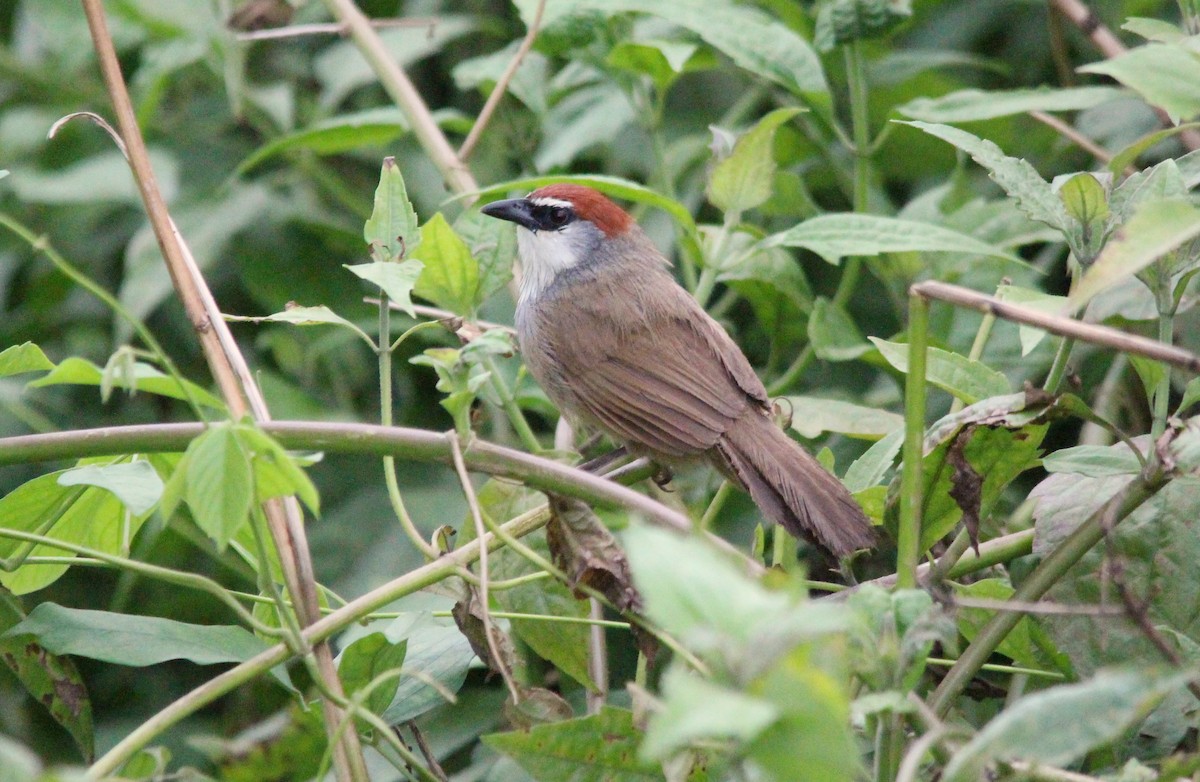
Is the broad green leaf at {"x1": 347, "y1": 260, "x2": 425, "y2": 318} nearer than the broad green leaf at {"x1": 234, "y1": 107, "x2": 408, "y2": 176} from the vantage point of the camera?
Yes

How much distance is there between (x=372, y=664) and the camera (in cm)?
201

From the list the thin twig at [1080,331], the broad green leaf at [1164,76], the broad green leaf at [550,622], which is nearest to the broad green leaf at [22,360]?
the broad green leaf at [550,622]

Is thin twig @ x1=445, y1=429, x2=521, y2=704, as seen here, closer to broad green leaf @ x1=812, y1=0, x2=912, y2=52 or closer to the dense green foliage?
the dense green foliage

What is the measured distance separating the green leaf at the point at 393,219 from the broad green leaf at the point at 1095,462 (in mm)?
1084

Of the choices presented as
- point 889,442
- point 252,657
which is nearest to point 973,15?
point 889,442

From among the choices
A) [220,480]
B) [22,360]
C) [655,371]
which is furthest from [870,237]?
[22,360]

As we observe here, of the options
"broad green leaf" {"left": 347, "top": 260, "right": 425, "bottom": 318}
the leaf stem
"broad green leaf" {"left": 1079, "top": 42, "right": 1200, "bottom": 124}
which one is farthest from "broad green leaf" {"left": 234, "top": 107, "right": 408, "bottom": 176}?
"broad green leaf" {"left": 1079, "top": 42, "right": 1200, "bottom": 124}

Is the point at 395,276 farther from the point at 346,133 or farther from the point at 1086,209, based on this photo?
the point at 346,133

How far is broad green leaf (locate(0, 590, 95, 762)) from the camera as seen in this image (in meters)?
2.10

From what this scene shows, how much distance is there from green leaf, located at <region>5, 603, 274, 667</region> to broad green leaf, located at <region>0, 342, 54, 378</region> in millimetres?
404

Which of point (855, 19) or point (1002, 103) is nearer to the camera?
point (1002, 103)

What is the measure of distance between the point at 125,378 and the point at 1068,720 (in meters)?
1.17

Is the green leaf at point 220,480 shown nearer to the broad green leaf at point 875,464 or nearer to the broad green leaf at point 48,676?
the broad green leaf at point 48,676

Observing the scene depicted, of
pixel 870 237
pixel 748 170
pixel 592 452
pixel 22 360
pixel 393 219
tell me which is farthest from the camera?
pixel 592 452
